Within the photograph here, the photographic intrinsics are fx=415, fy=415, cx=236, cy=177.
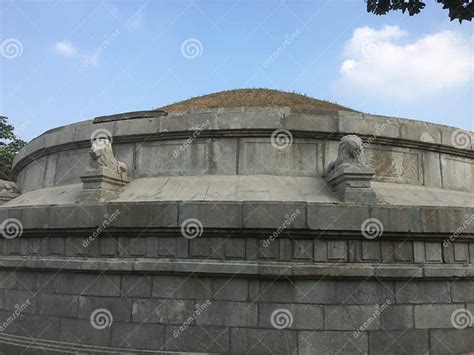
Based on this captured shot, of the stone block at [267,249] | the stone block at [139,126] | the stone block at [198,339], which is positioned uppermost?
the stone block at [139,126]

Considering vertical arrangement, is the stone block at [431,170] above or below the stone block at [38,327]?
above

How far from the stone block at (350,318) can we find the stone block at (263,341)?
1.78ft

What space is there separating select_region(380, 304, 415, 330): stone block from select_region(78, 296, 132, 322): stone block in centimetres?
372

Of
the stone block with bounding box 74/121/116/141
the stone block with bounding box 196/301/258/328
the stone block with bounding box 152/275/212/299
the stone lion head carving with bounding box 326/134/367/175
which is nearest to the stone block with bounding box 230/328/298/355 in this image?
the stone block with bounding box 196/301/258/328

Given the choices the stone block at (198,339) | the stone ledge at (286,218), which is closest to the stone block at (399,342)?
the stone ledge at (286,218)

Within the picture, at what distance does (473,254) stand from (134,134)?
624cm

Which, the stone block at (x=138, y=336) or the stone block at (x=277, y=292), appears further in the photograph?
the stone block at (x=138, y=336)

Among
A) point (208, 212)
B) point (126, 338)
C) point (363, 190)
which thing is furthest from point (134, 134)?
point (363, 190)

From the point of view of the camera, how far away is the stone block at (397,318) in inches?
233

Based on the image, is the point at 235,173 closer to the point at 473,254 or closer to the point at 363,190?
the point at 363,190

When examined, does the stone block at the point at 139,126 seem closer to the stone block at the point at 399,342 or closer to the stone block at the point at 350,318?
the stone block at the point at 350,318

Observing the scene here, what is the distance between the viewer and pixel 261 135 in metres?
7.72

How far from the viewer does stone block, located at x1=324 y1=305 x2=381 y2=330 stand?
19.1 ft

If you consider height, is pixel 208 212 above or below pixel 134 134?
below
